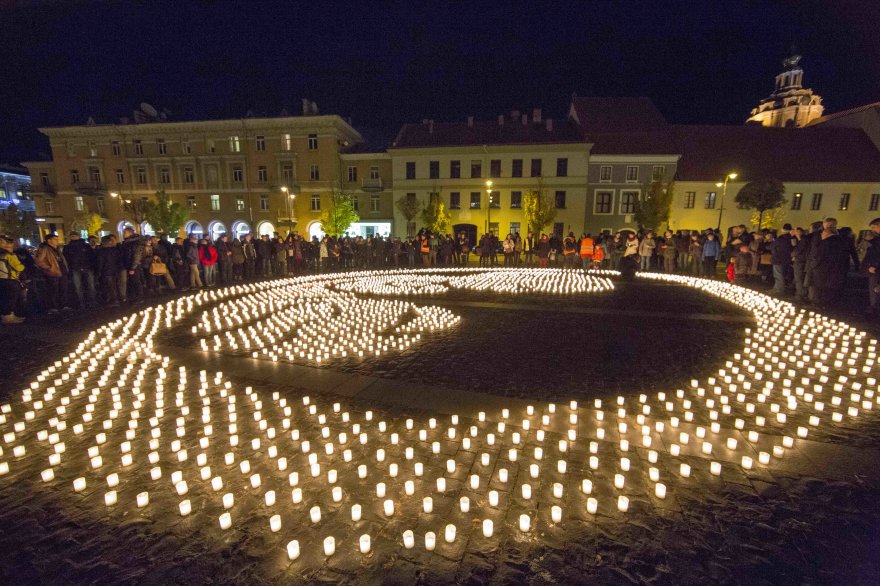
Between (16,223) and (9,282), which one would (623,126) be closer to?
(9,282)

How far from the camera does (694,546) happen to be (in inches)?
120

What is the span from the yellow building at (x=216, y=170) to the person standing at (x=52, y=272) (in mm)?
33409

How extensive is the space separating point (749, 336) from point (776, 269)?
282 inches

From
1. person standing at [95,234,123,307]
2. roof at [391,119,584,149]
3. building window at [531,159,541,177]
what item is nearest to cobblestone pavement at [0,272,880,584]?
person standing at [95,234,123,307]

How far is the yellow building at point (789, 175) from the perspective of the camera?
3891cm

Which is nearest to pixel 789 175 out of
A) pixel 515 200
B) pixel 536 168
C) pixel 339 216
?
pixel 536 168

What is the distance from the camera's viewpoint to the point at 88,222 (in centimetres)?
4809

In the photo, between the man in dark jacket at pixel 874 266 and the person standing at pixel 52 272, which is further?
the person standing at pixel 52 272

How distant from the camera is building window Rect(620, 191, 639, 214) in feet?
130

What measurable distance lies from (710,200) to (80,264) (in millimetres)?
46646

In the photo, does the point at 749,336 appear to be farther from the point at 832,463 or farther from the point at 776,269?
the point at 776,269

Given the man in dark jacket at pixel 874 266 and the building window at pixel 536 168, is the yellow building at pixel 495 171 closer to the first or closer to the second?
the building window at pixel 536 168

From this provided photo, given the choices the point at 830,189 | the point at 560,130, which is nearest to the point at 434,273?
the point at 560,130

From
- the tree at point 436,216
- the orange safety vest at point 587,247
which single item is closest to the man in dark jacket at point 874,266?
the orange safety vest at point 587,247
